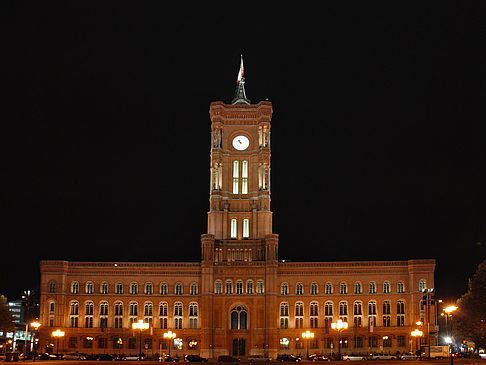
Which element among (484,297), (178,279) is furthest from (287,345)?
(484,297)

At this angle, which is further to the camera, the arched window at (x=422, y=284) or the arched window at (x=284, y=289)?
the arched window at (x=284, y=289)

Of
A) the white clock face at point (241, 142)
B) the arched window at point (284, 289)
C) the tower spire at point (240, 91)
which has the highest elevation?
the tower spire at point (240, 91)

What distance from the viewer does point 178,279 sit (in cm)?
11475

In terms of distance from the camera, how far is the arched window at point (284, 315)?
371ft

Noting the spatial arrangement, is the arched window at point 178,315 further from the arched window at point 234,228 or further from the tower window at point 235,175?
the tower window at point 235,175

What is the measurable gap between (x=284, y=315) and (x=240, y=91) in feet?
144

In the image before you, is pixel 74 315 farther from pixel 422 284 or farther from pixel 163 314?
pixel 422 284

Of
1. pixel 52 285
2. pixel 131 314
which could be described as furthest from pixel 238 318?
pixel 52 285

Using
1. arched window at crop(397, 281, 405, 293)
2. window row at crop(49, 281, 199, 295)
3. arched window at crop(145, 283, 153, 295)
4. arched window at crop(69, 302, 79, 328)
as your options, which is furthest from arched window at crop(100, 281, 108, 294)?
arched window at crop(397, 281, 405, 293)

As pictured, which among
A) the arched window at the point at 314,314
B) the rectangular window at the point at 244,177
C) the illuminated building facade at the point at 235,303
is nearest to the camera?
the illuminated building facade at the point at 235,303

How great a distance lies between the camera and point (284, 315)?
113375mm

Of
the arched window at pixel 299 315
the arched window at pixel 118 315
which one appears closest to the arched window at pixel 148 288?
the arched window at pixel 118 315

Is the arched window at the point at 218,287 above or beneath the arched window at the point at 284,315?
above

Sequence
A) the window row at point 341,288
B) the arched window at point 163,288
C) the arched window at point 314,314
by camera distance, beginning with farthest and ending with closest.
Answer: the arched window at point 163,288
the window row at point 341,288
the arched window at point 314,314
